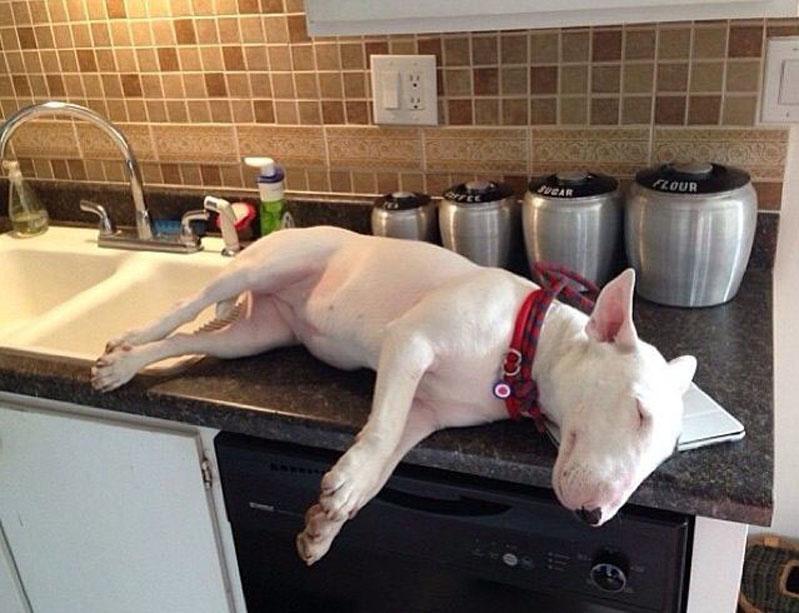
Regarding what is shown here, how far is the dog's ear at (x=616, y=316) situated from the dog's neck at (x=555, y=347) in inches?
1.2

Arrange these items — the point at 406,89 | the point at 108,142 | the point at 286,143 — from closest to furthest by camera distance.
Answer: the point at 406,89, the point at 286,143, the point at 108,142

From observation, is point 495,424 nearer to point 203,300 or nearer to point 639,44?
point 203,300

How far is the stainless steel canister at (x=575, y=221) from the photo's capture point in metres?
1.18

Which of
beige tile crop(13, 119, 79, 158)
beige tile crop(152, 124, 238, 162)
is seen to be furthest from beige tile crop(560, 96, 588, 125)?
beige tile crop(13, 119, 79, 158)

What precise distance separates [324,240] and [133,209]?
2.10 ft

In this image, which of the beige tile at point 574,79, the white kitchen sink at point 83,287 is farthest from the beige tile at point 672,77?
the white kitchen sink at point 83,287

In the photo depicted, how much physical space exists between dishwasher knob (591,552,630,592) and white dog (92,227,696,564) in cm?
14

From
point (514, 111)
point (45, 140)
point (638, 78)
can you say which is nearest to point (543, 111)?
point (514, 111)

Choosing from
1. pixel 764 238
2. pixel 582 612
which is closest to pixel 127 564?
pixel 582 612

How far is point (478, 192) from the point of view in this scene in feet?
4.14

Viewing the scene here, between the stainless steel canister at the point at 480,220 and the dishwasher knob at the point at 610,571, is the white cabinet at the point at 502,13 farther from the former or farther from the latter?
the dishwasher knob at the point at 610,571

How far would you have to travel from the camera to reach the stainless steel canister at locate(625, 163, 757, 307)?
1.12 metres

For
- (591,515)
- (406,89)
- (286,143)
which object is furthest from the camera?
(286,143)

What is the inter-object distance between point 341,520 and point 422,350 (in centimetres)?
20
